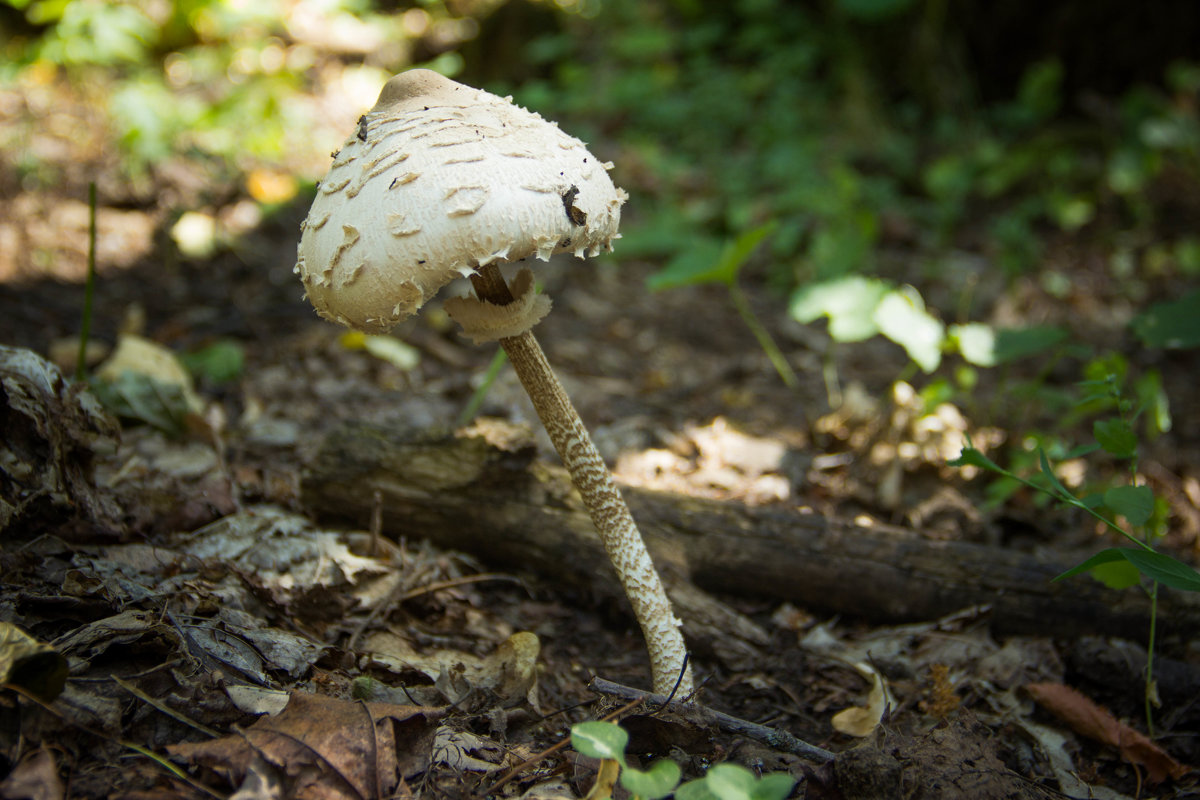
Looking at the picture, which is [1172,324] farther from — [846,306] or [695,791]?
[695,791]

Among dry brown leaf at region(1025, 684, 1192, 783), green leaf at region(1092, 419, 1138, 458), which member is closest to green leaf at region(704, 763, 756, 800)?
dry brown leaf at region(1025, 684, 1192, 783)

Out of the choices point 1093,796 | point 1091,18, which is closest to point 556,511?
point 1093,796

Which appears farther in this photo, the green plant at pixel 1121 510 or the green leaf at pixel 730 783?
the green plant at pixel 1121 510

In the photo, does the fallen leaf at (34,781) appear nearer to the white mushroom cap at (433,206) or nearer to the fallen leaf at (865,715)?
the white mushroom cap at (433,206)

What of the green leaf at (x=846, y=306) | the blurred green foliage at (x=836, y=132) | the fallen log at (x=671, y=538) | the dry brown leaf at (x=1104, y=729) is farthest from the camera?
the blurred green foliage at (x=836, y=132)

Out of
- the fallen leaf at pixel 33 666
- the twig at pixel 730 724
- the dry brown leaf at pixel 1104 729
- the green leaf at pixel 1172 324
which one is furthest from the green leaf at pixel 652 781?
the green leaf at pixel 1172 324

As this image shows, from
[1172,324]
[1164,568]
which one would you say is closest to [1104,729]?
[1164,568]
